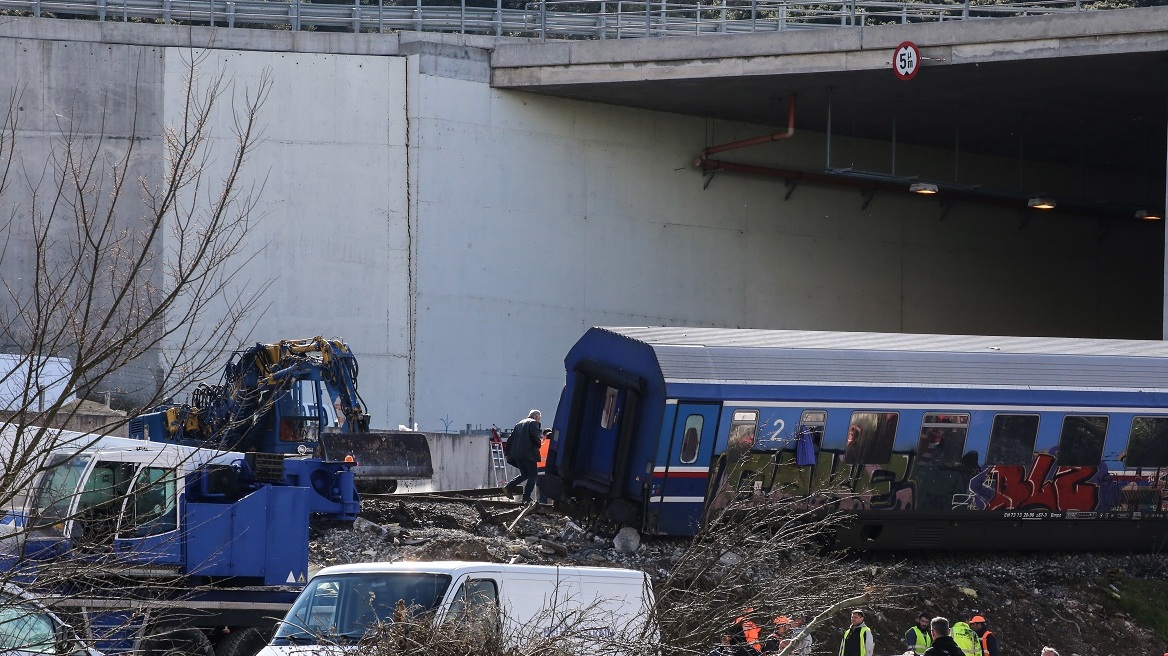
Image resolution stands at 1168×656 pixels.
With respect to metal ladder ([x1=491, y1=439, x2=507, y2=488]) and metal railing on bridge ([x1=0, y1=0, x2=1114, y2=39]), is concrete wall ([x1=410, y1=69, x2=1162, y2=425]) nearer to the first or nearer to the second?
metal railing on bridge ([x1=0, y1=0, x2=1114, y2=39])

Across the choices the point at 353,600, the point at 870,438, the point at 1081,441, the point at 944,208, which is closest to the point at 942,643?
the point at 353,600

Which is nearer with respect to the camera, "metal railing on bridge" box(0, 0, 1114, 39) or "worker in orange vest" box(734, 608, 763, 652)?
"worker in orange vest" box(734, 608, 763, 652)

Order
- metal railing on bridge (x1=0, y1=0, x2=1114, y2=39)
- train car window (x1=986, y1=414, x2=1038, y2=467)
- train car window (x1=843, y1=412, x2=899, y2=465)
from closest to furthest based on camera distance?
train car window (x1=843, y1=412, x2=899, y2=465)
train car window (x1=986, y1=414, x2=1038, y2=467)
metal railing on bridge (x1=0, y1=0, x2=1114, y2=39)

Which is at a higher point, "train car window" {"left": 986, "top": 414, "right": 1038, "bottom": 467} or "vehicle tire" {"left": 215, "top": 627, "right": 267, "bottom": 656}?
"train car window" {"left": 986, "top": 414, "right": 1038, "bottom": 467}

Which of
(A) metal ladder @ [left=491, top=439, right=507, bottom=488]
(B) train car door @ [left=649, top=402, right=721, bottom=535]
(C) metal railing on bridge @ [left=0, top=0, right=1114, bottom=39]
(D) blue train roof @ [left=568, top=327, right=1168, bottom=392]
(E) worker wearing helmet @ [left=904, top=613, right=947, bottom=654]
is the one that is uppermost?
(C) metal railing on bridge @ [left=0, top=0, right=1114, bottom=39]

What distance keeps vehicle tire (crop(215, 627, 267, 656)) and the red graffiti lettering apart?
11.0 metres

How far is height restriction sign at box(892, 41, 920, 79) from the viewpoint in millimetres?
27297

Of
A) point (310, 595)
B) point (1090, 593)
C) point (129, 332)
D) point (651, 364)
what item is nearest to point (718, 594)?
point (310, 595)

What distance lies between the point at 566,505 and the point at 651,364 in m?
2.62

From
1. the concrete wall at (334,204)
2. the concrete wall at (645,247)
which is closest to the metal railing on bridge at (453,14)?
the concrete wall at (334,204)

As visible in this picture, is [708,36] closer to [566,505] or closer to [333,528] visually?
[566,505]

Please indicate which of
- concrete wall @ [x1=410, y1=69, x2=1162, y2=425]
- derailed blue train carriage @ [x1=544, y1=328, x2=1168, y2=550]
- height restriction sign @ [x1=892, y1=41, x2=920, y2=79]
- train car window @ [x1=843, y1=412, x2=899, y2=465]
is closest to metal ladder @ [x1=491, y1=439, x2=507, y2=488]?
concrete wall @ [x1=410, y1=69, x2=1162, y2=425]

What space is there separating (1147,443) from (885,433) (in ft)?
14.2

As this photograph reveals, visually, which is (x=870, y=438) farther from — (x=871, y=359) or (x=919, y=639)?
(x=919, y=639)
